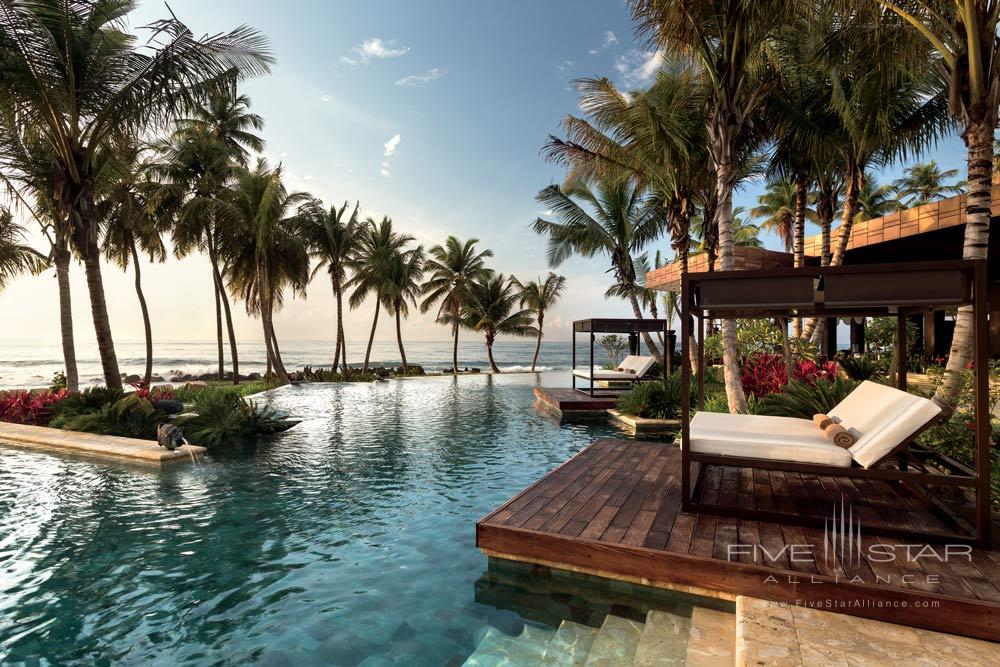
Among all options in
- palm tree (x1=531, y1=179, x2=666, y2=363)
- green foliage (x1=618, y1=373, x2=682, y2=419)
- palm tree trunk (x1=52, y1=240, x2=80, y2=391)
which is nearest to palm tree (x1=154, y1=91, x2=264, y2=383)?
palm tree trunk (x1=52, y1=240, x2=80, y2=391)

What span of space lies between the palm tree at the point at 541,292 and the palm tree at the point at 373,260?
687 centimetres

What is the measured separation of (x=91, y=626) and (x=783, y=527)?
172 inches

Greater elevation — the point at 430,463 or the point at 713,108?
the point at 713,108

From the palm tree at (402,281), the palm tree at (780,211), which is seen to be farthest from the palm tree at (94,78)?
the palm tree at (780,211)

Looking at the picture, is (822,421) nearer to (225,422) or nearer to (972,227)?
(972,227)

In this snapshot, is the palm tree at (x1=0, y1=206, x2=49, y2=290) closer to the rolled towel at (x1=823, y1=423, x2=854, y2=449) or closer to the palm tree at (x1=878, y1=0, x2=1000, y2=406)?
the rolled towel at (x1=823, y1=423, x2=854, y2=449)

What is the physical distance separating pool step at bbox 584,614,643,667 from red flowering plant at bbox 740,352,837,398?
6.01 metres

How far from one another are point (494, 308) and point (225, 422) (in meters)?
19.6

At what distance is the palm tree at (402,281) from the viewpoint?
2389 cm

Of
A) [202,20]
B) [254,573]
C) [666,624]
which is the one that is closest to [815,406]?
[666,624]

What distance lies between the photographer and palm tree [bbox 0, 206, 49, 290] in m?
14.5

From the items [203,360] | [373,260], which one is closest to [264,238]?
[373,260]

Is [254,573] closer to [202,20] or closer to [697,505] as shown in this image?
[697,505]

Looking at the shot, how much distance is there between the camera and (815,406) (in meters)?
6.19
